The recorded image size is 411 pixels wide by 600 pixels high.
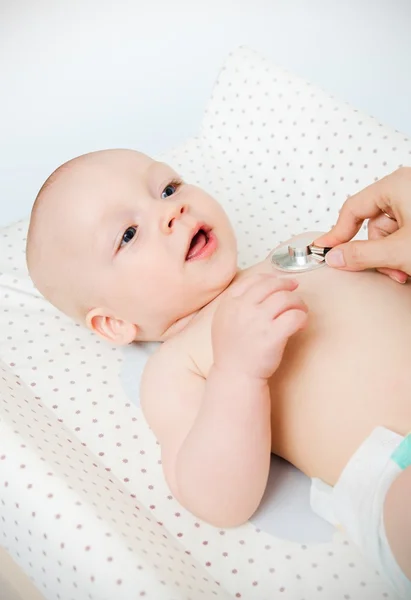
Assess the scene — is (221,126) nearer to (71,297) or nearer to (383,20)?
(71,297)

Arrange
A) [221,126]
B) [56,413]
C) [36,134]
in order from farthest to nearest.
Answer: [36,134] → [221,126] → [56,413]

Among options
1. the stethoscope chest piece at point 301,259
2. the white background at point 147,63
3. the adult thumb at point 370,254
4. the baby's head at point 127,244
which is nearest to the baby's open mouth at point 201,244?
the baby's head at point 127,244

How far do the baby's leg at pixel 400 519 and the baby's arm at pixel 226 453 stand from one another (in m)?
0.18

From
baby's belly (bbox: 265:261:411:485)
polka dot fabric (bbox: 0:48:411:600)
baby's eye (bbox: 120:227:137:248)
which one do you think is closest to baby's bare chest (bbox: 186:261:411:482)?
baby's belly (bbox: 265:261:411:485)

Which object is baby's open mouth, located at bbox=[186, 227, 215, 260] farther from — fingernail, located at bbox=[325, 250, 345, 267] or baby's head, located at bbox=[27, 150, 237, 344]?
fingernail, located at bbox=[325, 250, 345, 267]

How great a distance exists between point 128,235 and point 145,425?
32cm

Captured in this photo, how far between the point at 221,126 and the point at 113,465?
36.5 inches

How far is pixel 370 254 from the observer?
1.12 m

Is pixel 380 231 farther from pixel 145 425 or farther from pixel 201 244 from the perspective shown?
pixel 145 425

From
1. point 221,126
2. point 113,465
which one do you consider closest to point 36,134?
point 221,126

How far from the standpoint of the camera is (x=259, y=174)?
1756mm

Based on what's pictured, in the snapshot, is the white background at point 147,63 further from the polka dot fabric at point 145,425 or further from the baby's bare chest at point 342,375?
the baby's bare chest at point 342,375

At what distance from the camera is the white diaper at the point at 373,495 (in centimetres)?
98

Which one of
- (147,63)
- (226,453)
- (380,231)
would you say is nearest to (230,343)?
(226,453)
